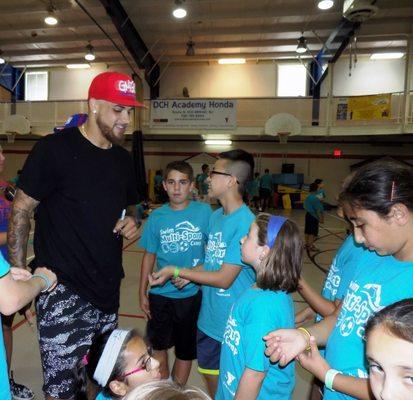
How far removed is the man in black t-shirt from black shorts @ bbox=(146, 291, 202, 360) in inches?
23.9

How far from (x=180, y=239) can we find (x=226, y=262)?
71cm

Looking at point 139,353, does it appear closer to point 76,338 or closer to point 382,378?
point 76,338

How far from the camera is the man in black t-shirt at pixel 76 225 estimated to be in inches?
67.5

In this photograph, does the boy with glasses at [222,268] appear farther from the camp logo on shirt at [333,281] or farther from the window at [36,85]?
the window at [36,85]

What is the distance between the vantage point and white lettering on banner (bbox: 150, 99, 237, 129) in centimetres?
1413

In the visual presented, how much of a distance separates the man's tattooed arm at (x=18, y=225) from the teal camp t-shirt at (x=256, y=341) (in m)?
1.09

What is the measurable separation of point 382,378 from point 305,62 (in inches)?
684

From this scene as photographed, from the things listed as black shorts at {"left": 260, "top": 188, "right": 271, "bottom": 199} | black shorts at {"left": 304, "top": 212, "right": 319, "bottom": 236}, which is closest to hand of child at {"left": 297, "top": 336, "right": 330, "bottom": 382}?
black shorts at {"left": 304, "top": 212, "right": 319, "bottom": 236}

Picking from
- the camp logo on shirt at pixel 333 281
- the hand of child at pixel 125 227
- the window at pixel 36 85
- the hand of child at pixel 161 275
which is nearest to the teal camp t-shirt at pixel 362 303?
the camp logo on shirt at pixel 333 281

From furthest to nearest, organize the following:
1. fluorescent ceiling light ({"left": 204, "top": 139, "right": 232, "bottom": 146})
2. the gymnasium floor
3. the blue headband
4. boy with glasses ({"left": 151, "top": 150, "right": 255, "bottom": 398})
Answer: fluorescent ceiling light ({"left": 204, "top": 139, "right": 232, "bottom": 146})
the gymnasium floor
boy with glasses ({"left": 151, "top": 150, "right": 255, "bottom": 398})
the blue headband

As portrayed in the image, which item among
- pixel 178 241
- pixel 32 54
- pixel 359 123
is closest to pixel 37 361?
pixel 178 241

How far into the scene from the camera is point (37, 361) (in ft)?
10.6

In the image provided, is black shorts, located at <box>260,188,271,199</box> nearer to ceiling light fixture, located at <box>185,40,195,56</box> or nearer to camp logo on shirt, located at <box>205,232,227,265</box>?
ceiling light fixture, located at <box>185,40,195,56</box>

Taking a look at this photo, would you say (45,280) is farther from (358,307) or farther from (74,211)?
(358,307)
